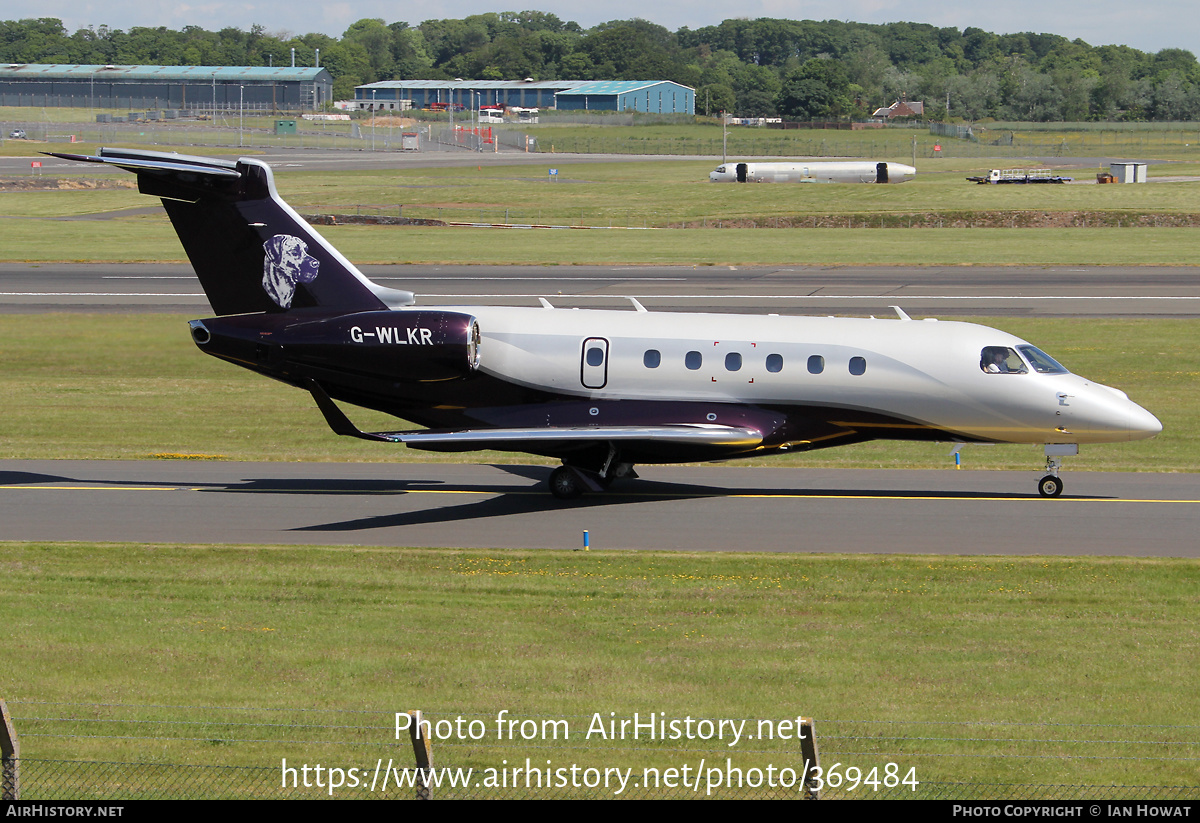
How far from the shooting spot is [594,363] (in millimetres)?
25391

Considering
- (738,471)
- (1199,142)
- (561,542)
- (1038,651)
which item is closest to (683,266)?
(738,471)

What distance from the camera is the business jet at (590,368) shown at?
24438 mm

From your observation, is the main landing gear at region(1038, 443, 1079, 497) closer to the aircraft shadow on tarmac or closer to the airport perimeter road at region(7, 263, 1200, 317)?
the aircraft shadow on tarmac

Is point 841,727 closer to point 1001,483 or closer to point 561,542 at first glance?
point 561,542

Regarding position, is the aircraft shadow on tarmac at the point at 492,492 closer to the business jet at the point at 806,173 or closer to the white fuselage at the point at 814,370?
the white fuselage at the point at 814,370

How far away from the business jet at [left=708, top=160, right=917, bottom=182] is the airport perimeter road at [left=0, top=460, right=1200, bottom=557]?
93.3 meters

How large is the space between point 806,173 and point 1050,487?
317 ft

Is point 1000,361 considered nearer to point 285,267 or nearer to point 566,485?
point 566,485

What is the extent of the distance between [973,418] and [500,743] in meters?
14.0

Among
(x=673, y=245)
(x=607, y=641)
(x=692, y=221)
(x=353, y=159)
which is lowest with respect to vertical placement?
(x=607, y=641)

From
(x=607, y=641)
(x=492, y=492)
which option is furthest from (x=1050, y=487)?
(x=607, y=641)

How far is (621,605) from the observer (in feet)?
62.1

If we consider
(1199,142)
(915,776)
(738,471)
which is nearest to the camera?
(915,776)

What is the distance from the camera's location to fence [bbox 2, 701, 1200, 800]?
1245 centimetres
